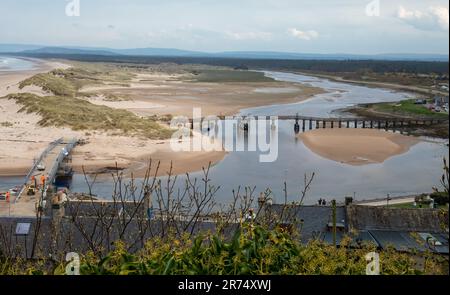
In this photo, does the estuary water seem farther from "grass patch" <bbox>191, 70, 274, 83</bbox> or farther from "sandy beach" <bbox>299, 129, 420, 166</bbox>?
"grass patch" <bbox>191, 70, 274, 83</bbox>

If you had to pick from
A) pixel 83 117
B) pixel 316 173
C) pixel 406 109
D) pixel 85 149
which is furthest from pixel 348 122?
pixel 85 149

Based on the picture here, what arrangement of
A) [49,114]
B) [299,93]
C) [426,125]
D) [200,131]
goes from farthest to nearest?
[299,93]
[426,125]
[200,131]
[49,114]

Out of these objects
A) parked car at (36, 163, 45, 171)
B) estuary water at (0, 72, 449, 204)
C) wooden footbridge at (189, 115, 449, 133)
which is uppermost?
parked car at (36, 163, 45, 171)

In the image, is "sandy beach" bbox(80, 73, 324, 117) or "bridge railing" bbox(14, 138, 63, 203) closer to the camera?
"bridge railing" bbox(14, 138, 63, 203)

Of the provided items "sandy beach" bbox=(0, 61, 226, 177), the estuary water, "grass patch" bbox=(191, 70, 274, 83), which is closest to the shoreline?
"sandy beach" bbox=(0, 61, 226, 177)

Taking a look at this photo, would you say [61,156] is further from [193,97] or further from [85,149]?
[193,97]
